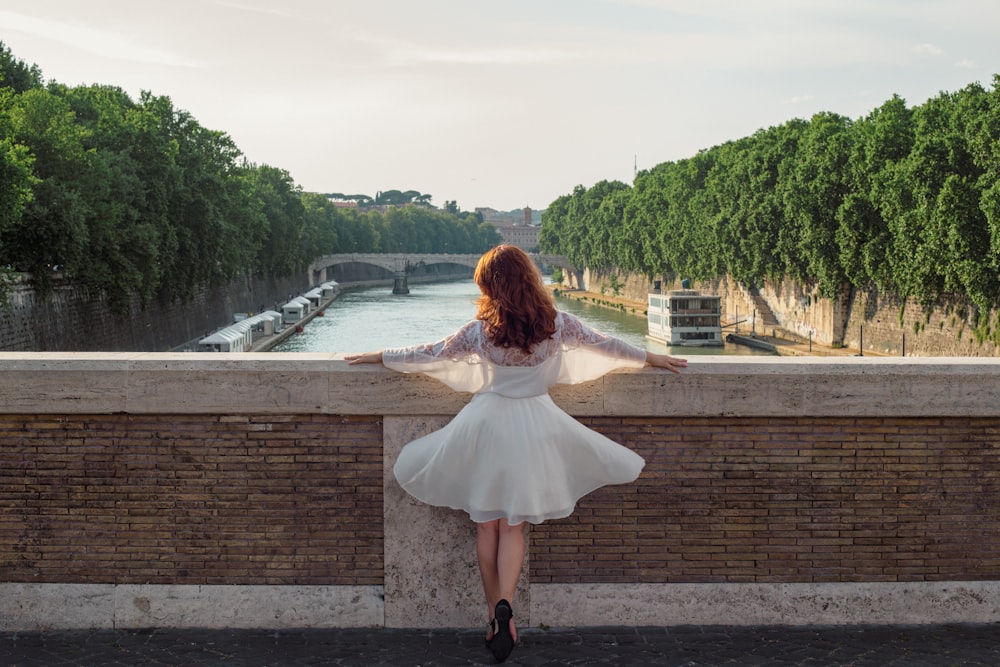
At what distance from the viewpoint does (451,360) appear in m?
5.18

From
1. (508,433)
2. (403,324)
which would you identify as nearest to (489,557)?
(508,433)

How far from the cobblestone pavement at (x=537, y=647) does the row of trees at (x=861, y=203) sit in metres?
26.7

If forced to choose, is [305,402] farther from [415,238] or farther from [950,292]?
[415,238]

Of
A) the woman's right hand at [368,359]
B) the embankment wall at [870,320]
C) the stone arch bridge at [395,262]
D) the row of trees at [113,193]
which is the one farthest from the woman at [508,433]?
the stone arch bridge at [395,262]

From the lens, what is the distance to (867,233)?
39469 millimetres

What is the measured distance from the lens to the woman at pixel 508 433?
4.95 metres

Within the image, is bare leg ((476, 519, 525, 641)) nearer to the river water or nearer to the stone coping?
the stone coping

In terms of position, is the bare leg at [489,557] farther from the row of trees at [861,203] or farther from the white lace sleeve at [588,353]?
the row of trees at [861,203]

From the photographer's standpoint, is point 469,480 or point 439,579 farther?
point 439,579

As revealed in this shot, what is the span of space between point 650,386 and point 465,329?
0.99m

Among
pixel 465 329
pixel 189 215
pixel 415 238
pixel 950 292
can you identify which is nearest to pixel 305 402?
pixel 465 329

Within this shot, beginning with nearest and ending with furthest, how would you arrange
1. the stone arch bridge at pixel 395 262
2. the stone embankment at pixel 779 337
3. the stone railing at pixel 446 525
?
1. the stone railing at pixel 446 525
2. the stone embankment at pixel 779 337
3. the stone arch bridge at pixel 395 262

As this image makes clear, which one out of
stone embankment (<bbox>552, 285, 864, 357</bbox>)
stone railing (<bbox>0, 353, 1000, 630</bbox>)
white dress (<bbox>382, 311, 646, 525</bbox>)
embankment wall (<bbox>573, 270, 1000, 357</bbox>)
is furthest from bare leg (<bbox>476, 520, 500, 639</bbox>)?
stone embankment (<bbox>552, 285, 864, 357</bbox>)

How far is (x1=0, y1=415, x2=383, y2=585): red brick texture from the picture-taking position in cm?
→ 552
